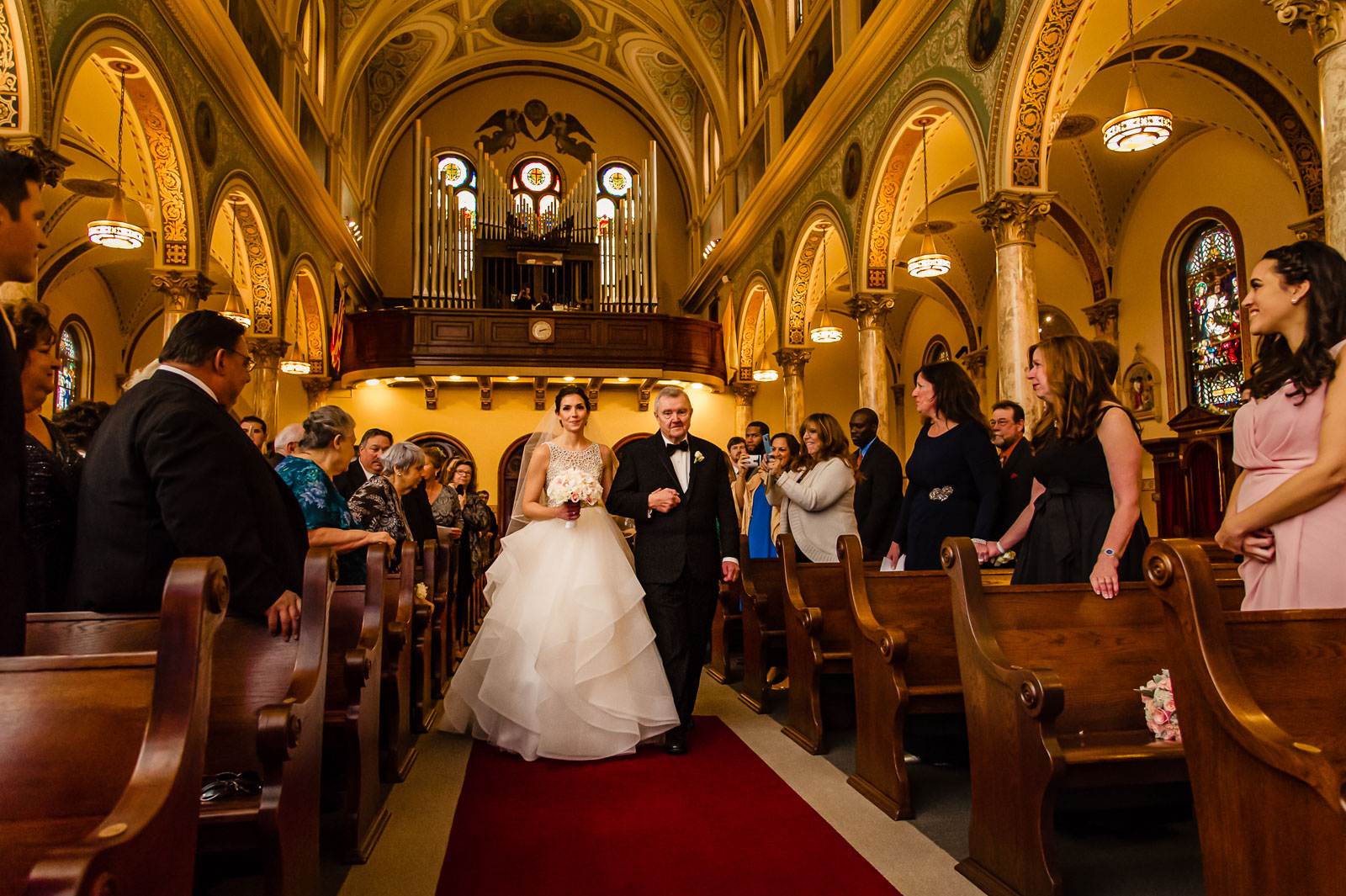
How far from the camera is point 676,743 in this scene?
4480 millimetres

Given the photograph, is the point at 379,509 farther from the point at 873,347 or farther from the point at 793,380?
the point at 793,380

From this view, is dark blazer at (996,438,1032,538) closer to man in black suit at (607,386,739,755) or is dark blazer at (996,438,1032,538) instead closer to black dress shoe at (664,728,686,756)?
man in black suit at (607,386,739,755)

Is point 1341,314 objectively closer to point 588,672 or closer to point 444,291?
point 588,672

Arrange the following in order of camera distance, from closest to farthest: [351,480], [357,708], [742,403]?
[357,708]
[351,480]
[742,403]

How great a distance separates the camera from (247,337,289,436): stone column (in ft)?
42.4

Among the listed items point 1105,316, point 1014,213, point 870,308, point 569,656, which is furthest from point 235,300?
point 1105,316

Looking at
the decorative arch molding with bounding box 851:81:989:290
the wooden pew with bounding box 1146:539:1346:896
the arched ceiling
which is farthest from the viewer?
the arched ceiling

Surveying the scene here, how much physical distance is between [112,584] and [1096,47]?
8.82m

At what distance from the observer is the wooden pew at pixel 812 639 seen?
14.7 feet

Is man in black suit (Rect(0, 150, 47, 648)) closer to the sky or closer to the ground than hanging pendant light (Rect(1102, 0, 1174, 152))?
closer to the ground

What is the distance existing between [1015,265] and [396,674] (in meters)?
6.33

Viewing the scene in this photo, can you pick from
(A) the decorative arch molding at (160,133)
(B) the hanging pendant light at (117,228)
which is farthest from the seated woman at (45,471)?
(B) the hanging pendant light at (117,228)

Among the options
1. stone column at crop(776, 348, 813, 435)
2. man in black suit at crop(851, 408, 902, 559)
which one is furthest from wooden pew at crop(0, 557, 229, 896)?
stone column at crop(776, 348, 813, 435)

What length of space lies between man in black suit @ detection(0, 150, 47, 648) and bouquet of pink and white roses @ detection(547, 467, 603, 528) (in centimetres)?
273
